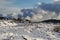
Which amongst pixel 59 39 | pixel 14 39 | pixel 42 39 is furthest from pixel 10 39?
pixel 59 39

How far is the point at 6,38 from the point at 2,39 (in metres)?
0.66

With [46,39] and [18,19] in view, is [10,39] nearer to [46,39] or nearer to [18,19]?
[46,39]

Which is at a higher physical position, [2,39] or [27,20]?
[2,39]

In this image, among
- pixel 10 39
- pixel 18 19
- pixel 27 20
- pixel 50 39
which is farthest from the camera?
pixel 18 19

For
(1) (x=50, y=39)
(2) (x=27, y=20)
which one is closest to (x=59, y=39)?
(1) (x=50, y=39)

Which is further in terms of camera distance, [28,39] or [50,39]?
[50,39]

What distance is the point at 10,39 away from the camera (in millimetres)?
30531

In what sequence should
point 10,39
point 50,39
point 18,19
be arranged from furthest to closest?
point 18,19 → point 50,39 → point 10,39

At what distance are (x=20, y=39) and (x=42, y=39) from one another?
2659 millimetres

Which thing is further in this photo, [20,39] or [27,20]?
[27,20]

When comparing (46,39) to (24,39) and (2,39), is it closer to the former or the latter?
(24,39)

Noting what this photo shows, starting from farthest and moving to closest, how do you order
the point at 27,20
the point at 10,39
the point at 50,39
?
1. the point at 27,20
2. the point at 50,39
3. the point at 10,39

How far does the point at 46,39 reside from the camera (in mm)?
32562

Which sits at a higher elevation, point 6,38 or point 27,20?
point 6,38
